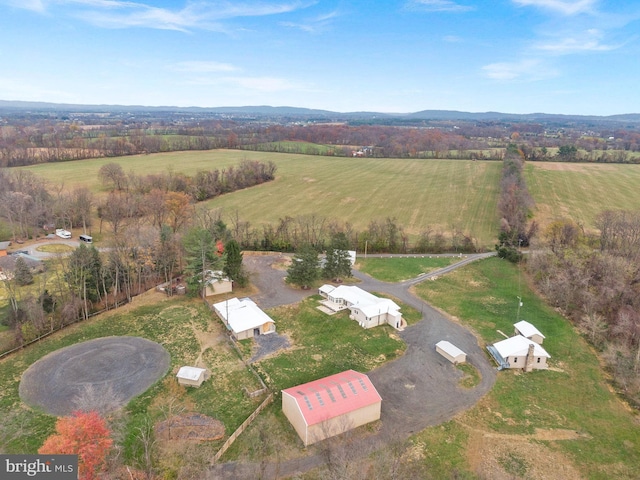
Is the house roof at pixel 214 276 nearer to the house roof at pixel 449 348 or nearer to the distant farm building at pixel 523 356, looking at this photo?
the house roof at pixel 449 348

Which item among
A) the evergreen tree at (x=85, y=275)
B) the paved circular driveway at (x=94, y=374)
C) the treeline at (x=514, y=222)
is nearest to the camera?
the paved circular driveway at (x=94, y=374)

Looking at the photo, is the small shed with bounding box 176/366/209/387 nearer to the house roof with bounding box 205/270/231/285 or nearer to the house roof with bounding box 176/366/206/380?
the house roof with bounding box 176/366/206/380

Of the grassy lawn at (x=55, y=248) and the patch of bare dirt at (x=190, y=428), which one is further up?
the grassy lawn at (x=55, y=248)

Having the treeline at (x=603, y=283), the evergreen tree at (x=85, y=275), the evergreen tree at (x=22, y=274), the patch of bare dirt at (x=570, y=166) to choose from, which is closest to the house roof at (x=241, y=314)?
the evergreen tree at (x=85, y=275)

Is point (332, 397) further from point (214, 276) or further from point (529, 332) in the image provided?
point (214, 276)

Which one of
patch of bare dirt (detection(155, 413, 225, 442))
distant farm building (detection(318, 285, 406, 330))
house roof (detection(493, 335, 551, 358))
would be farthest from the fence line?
house roof (detection(493, 335, 551, 358))

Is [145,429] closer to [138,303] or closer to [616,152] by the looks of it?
[138,303]
